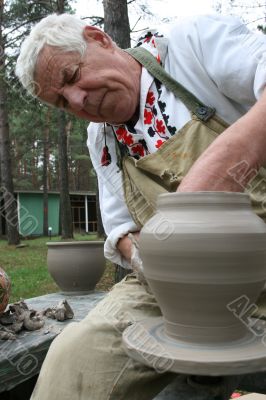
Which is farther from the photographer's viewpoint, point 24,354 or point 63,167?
point 63,167

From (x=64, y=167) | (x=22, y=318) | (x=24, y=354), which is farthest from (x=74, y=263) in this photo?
(x=64, y=167)

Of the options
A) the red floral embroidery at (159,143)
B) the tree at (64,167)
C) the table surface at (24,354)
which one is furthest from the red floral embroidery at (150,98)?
the tree at (64,167)

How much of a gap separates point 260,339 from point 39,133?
1569 centimetres

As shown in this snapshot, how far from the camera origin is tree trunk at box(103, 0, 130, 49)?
13.4 ft

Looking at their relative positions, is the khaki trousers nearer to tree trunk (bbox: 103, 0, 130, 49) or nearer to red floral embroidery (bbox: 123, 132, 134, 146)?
red floral embroidery (bbox: 123, 132, 134, 146)

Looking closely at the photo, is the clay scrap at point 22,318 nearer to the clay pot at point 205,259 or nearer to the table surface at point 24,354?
the table surface at point 24,354

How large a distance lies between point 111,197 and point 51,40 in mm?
693

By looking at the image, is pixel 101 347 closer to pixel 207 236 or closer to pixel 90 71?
pixel 207 236

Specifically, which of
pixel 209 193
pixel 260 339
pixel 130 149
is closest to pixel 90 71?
pixel 130 149

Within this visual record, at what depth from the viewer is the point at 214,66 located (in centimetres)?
154

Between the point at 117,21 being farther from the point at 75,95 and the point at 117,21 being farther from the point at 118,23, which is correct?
the point at 75,95

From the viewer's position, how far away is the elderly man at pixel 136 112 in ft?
4.58

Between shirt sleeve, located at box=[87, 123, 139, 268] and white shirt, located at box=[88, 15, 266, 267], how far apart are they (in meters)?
0.07

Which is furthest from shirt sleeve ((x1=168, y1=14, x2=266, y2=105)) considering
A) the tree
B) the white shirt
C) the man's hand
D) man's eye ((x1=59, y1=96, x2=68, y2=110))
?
the tree
